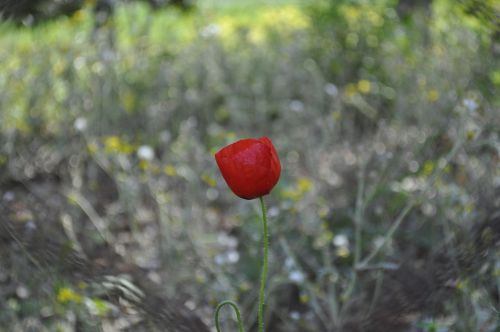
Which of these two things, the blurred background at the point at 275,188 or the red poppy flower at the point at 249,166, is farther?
the blurred background at the point at 275,188

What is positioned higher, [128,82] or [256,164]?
[256,164]

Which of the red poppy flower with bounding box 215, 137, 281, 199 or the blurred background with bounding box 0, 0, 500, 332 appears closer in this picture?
the red poppy flower with bounding box 215, 137, 281, 199

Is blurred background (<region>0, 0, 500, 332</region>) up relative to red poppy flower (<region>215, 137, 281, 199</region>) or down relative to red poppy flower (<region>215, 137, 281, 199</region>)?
down

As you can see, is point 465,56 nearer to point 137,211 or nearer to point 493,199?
point 493,199

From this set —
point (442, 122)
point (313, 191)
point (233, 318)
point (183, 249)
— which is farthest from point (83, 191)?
point (442, 122)

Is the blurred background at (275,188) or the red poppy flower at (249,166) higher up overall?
the red poppy flower at (249,166)
